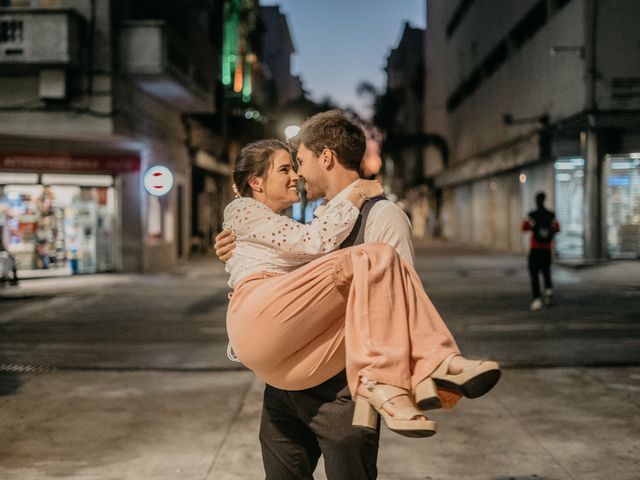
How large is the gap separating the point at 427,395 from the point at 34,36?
58.3ft

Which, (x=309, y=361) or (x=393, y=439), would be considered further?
(x=393, y=439)

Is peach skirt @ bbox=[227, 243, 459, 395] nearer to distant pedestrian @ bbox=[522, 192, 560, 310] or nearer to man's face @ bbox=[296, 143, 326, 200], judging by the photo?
man's face @ bbox=[296, 143, 326, 200]

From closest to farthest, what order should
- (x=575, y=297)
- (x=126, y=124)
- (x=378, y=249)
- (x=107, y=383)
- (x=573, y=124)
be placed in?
(x=378, y=249) → (x=107, y=383) → (x=575, y=297) → (x=126, y=124) → (x=573, y=124)

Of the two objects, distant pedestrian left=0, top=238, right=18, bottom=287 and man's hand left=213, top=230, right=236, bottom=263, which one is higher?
Answer: man's hand left=213, top=230, right=236, bottom=263

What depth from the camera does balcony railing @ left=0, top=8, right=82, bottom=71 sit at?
1766 centimetres

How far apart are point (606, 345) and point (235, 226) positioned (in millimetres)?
7735

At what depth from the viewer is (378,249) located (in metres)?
2.39

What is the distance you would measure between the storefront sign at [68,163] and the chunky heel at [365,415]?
19.6 metres

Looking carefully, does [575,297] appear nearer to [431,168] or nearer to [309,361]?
[309,361]

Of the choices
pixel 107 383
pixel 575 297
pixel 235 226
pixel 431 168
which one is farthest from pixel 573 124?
pixel 431 168

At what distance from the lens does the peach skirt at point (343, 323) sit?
7.60 ft

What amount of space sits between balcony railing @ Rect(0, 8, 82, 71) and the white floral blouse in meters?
16.5

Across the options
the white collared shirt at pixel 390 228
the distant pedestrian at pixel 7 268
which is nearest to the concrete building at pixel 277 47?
the distant pedestrian at pixel 7 268

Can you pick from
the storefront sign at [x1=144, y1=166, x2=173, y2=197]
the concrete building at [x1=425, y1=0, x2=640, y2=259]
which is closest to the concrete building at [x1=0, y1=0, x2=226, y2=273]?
the storefront sign at [x1=144, y1=166, x2=173, y2=197]
